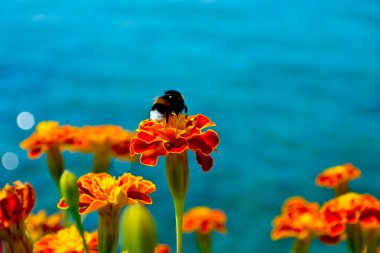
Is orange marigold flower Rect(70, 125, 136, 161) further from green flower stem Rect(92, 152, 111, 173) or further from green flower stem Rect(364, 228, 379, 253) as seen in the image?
green flower stem Rect(364, 228, 379, 253)

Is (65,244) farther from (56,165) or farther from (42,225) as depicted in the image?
(42,225)

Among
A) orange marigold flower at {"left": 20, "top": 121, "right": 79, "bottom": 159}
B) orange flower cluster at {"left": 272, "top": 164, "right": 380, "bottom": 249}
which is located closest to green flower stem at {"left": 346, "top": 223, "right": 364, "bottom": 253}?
orange flower cluster at {"left": 272, "top": 164, "right": 380, "bottom": 249}

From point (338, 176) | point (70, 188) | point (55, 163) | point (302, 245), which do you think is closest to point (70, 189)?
point (70, 188)

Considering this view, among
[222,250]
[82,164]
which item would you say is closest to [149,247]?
[222,250]

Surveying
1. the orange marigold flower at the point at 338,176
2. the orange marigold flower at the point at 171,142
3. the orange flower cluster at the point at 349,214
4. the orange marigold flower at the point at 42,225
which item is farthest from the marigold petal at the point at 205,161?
the orange marigold flower at the point at 338,176

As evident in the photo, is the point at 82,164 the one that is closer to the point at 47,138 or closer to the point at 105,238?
the point at 47,138

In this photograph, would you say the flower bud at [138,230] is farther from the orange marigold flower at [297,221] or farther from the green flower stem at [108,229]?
the orange marigold flower at [297,221]
